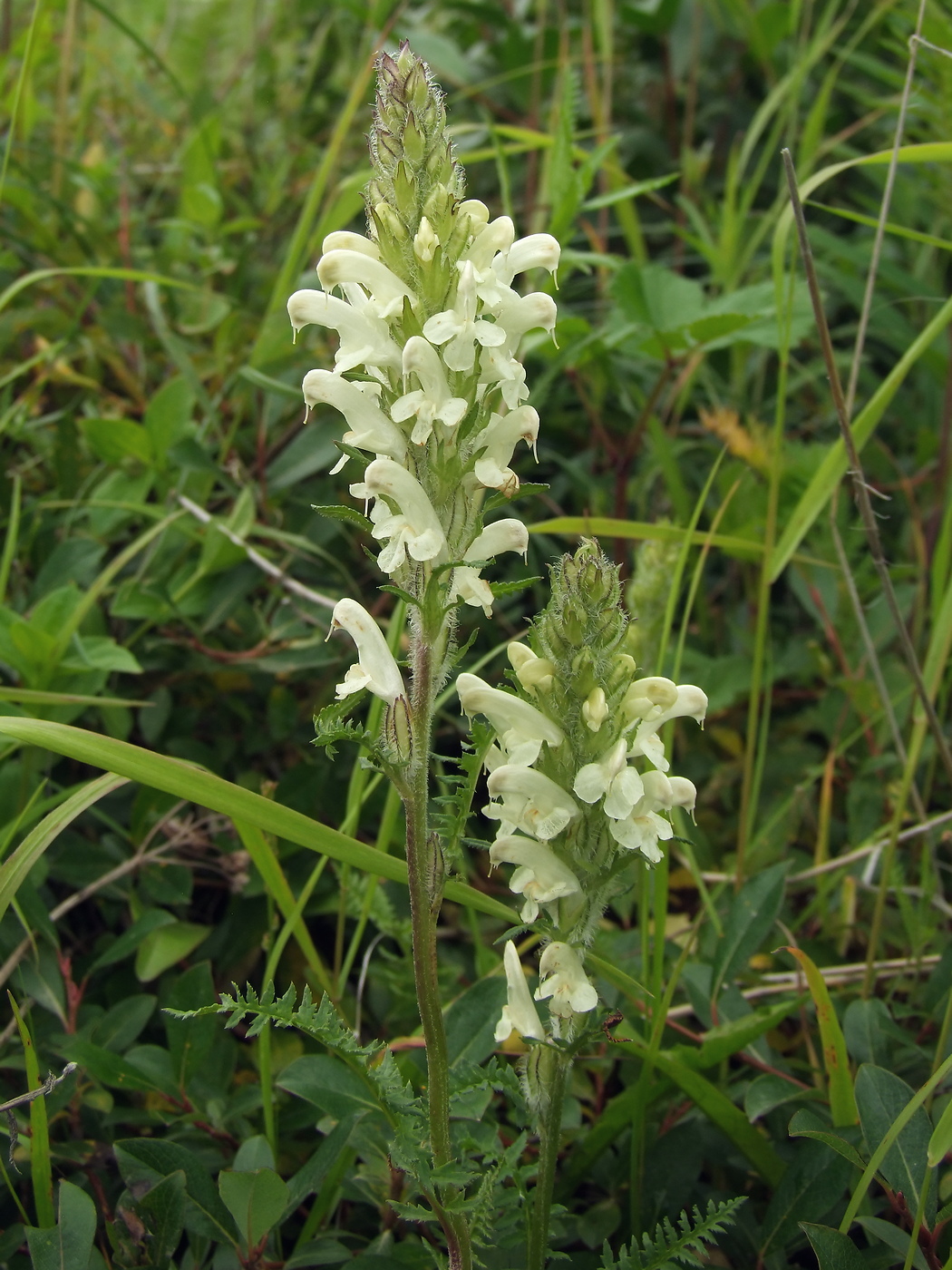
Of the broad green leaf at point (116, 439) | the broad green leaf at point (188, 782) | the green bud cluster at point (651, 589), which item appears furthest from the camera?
the broad green leaf at point (116, 439)

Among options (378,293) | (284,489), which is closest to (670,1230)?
(378,293)

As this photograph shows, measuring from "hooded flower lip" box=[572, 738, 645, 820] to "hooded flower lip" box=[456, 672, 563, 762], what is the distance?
0.08m

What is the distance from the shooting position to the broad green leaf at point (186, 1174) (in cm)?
168

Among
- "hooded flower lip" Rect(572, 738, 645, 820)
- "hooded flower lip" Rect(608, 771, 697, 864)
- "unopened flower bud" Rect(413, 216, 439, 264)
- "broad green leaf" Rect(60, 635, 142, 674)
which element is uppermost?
"unopened flower bud" Rect(413, 216, 439, 264)

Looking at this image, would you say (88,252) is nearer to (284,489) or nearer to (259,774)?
(284,489)

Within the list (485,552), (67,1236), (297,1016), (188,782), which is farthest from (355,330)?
(67,1236)

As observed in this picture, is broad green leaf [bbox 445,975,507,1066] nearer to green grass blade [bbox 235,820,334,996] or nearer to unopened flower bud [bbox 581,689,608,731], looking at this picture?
green grass blade [bbox 235,820,334,996]

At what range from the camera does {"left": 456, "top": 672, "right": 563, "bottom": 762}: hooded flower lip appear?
1438 millimetres

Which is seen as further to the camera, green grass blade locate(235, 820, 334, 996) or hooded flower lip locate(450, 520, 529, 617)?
green grass blade locate(235, 820, 334, 996)

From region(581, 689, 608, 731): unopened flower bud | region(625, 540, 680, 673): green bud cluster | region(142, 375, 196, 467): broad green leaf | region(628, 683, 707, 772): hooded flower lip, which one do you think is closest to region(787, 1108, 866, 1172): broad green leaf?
region(628, 683, 707, 772): hooded flower lip

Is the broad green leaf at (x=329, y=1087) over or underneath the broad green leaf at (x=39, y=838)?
underneath

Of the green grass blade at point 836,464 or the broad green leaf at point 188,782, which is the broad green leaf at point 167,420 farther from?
the green grass blade at point 836,464

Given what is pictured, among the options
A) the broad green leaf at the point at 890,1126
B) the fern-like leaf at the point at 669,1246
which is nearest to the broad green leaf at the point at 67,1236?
the fern-like leaf at the point at 669,1246

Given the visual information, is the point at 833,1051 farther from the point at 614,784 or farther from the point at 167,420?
the point at 167,420
